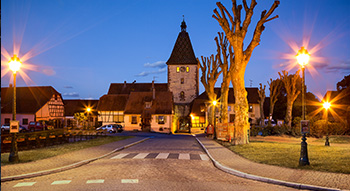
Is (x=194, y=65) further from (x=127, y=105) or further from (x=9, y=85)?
(x=9, y=85)

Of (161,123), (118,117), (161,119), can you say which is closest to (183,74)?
(161,119)

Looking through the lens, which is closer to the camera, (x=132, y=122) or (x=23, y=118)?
(x=23, y=118)

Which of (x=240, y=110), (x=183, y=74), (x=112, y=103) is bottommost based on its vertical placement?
(x=240, y=110)

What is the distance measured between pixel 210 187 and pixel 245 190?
0.99 meters

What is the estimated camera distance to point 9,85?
6550cm

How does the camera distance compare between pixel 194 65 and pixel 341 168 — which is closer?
pixel 341 168

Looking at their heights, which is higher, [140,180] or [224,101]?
[224,101]

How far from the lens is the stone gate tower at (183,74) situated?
2953 inches

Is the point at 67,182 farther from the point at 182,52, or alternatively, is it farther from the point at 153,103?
the point at 182,52

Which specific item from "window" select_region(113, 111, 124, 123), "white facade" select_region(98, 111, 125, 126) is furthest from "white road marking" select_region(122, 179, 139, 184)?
"window" select_region(113, 111, 124, 123)

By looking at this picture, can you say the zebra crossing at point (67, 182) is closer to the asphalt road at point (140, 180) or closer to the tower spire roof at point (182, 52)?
the asphalt road at point (140, 180)

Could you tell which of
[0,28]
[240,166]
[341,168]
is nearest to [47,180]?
[0,28]

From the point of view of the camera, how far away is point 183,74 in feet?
249

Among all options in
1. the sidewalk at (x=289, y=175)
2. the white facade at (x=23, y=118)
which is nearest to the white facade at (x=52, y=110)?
the white facade at (x=23, y=118)
